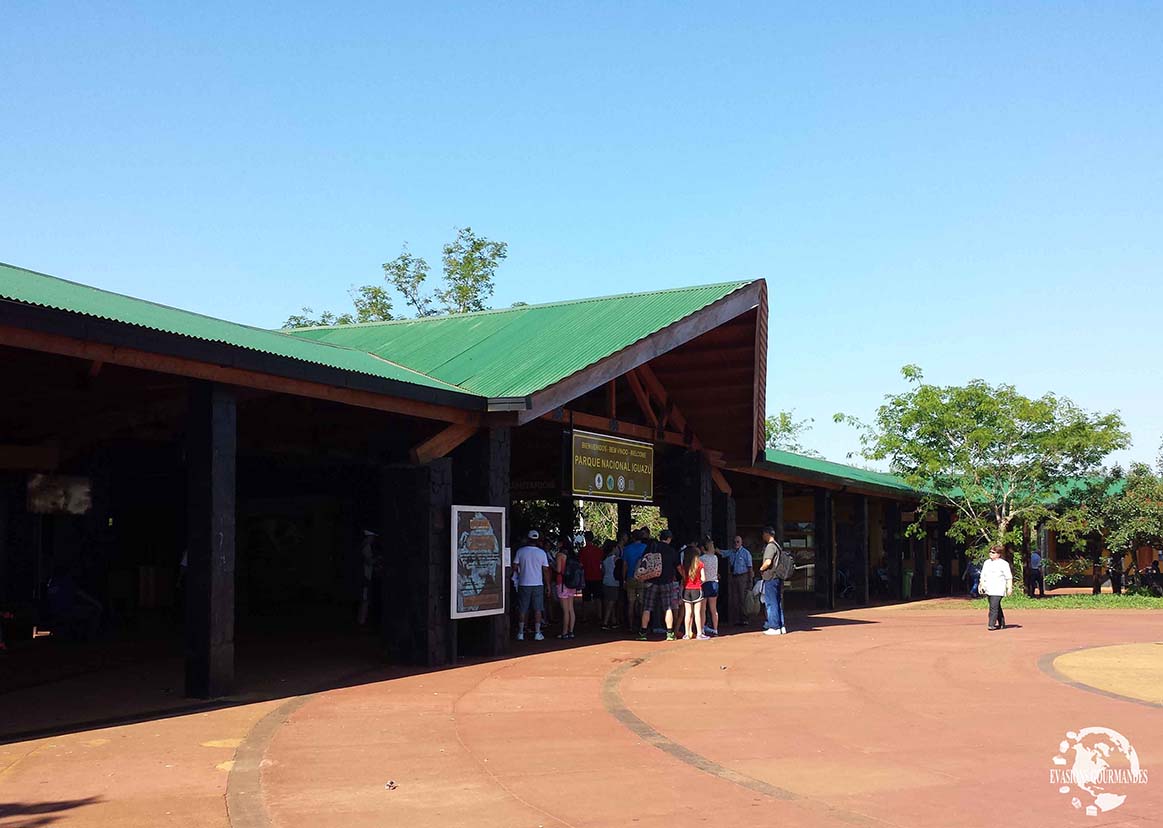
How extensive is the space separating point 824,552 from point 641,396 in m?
10.7

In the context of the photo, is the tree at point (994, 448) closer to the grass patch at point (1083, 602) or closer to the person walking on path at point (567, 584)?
the grass patch at point (1083, 602)

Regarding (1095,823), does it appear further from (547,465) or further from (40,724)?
(547,465)

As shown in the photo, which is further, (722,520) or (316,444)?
(722,520)

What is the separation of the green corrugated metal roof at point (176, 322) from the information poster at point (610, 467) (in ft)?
7.95

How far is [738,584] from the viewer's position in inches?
794

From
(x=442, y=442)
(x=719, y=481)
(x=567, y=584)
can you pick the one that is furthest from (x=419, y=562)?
(x=719, y=481)

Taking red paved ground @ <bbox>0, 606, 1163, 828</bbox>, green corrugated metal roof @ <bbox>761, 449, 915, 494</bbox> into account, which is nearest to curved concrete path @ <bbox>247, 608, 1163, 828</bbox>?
red paved ground @ <bbox>0, 606, 1163, 828</bbox>

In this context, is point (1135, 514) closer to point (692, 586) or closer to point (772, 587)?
point (772, 587)

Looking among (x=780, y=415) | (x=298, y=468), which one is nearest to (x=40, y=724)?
(x=298, y=468)

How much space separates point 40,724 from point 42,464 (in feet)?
25.8

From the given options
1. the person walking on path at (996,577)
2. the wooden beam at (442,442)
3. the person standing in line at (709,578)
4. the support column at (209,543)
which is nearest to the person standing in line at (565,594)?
the person standing in line at (709,578)

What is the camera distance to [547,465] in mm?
22984

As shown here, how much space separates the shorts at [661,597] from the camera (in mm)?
16812

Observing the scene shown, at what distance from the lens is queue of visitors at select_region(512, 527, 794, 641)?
15.7 meters
